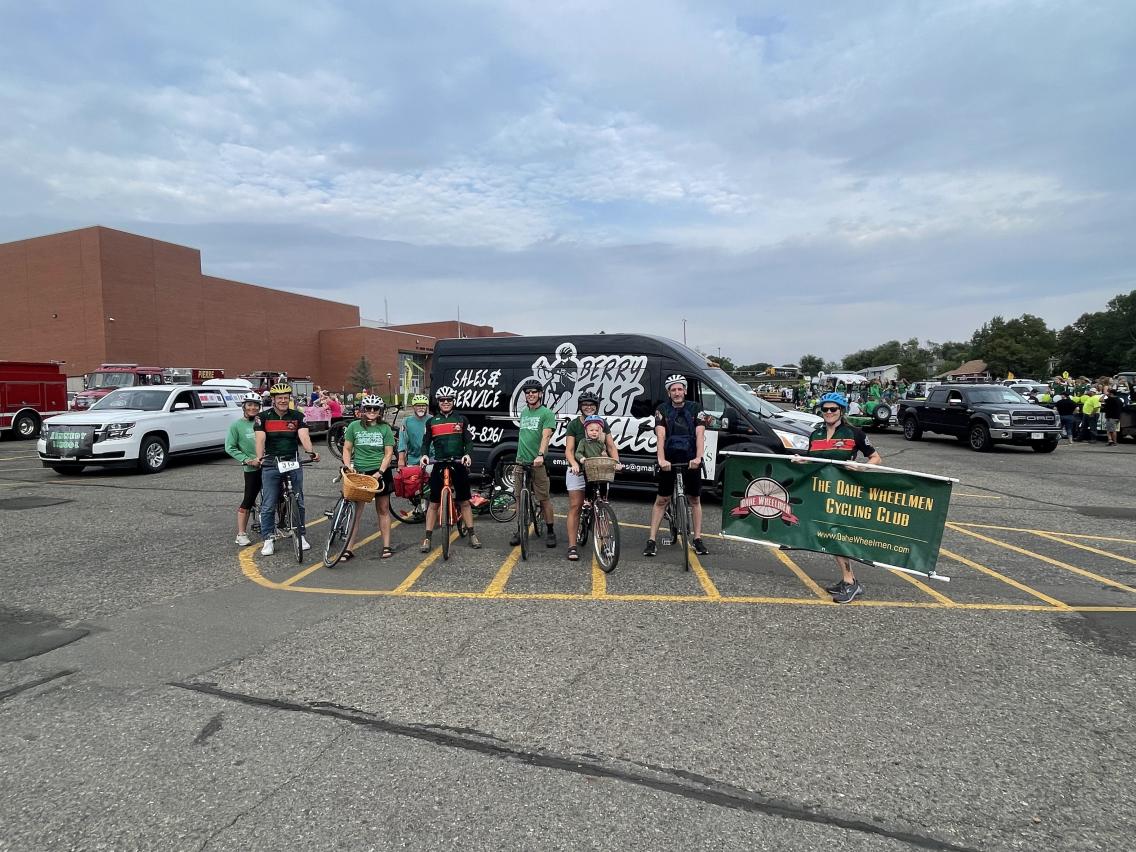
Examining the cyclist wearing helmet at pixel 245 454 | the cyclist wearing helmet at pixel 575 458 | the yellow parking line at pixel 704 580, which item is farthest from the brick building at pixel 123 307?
the yellow parking line at pixel 704 580

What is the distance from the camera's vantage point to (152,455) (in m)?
12.8

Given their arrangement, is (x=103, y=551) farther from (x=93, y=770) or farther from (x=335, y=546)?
(x=93, y=770)

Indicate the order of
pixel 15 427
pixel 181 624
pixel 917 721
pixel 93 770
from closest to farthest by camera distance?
pixel 93 770, pixel 917 721, pixel 181 624, pixel 15 427

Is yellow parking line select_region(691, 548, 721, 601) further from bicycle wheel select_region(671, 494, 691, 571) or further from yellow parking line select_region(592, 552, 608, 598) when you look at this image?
yellow parking line select_region(592, 552, 608, 598)

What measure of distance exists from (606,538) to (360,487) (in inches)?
102

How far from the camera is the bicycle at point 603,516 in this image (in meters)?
6.04

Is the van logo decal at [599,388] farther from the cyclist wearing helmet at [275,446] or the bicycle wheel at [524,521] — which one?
the cyclist wearing helmet at [275,446]

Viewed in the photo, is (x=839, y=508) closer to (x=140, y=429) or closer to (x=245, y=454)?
(x=245, y=454)

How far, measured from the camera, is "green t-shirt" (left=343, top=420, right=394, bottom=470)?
21.5ft

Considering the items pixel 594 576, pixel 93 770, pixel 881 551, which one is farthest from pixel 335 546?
pixel 881 551

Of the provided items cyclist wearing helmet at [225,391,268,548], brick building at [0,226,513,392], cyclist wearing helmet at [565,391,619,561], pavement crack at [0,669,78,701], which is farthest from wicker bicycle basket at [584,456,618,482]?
brick building at [0,226,513,392]

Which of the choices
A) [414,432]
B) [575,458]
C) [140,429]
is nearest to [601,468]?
[575,458]

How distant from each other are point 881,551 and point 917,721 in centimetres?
218

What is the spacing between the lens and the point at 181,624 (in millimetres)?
4836
